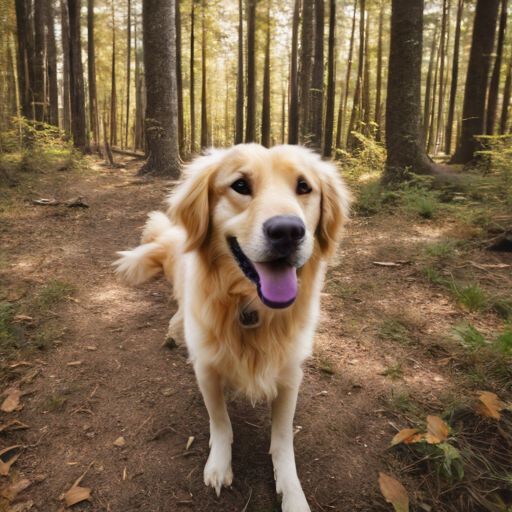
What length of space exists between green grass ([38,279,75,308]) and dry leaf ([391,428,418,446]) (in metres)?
2.96

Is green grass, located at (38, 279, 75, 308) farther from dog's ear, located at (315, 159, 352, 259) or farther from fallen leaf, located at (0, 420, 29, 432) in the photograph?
dog's ear, located at (315, 159, 352, 259)

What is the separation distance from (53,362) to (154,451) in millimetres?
1128

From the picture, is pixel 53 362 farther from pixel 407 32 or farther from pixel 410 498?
pixel 407 32

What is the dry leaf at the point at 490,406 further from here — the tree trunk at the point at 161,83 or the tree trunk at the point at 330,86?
the tree trunk at the point at 330,86

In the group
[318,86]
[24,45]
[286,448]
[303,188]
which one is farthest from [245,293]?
[24,45]

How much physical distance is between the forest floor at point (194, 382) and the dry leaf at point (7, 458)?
1.0 inches

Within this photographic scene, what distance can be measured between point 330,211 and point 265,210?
2.03 ft

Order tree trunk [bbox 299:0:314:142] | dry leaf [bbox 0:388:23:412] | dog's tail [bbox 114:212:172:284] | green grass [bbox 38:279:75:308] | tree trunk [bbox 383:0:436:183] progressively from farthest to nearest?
tree trunk [bbox 299:0:314:142]
tree trunk [bbox 383:0:436:183]
dog's tail [bbox 114:212:172:284]
green grass [bbox 38:279:75:308]
dry leaf [bbox 0:388:23:412]

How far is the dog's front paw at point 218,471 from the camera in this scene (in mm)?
1801

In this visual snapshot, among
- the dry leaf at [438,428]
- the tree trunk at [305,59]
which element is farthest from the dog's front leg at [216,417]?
the tree trunk at [305,59]

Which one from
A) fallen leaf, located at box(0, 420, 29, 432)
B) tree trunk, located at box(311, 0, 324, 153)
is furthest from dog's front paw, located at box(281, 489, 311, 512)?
tree trunk, located at box(311, 0, 324, 153)

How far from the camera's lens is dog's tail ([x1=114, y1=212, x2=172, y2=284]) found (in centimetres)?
404

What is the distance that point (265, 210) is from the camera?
65.8 inches

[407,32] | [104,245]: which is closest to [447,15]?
[407,32]
